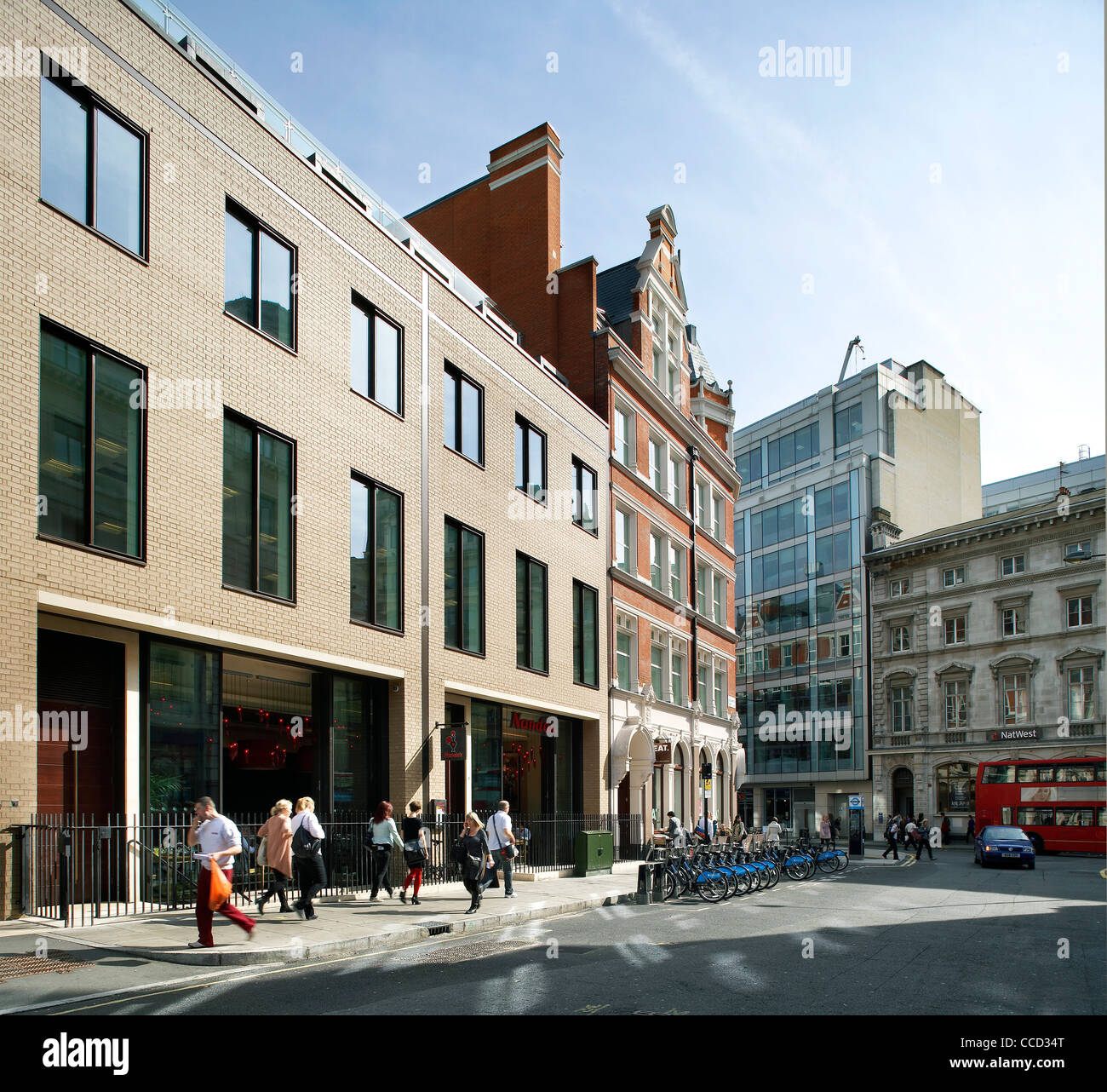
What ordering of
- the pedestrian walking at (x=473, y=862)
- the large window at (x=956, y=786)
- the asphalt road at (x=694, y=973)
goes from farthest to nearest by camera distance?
the large window at (x=956, y=786) < the pedestrian walking at (x=473, y=862) < the asphalt road at (x=694, y=973)

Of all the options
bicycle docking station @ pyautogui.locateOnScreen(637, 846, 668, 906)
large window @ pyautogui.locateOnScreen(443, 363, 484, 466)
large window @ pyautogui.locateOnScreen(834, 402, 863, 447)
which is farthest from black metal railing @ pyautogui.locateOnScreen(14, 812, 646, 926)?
large window @ pyautogui.locateOnScreen(834, 402, 863, 447)

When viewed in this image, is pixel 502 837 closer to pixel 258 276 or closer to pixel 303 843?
pixel 303 843

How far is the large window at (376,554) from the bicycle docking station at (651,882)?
6.63 meters

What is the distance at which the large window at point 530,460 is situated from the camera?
1089 inches

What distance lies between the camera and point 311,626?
18.8m

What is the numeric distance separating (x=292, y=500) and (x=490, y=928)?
7.74 m

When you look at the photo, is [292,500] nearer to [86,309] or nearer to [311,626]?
[311,626]

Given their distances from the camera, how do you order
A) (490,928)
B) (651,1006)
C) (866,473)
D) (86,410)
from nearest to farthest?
1. (651,1006)
2. (86,410)
3. (490,928)
4. (866,473)

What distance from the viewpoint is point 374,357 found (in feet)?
71.1

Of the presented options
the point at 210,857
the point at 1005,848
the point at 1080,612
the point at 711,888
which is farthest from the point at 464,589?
the point at 1080,612

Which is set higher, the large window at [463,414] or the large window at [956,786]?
the large window at [463,414]

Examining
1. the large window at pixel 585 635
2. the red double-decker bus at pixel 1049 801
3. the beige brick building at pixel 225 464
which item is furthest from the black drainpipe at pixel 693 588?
the red double-decker bus at pixel 1049 801

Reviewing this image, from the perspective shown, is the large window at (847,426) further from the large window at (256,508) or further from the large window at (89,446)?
the large window at (89,446)
